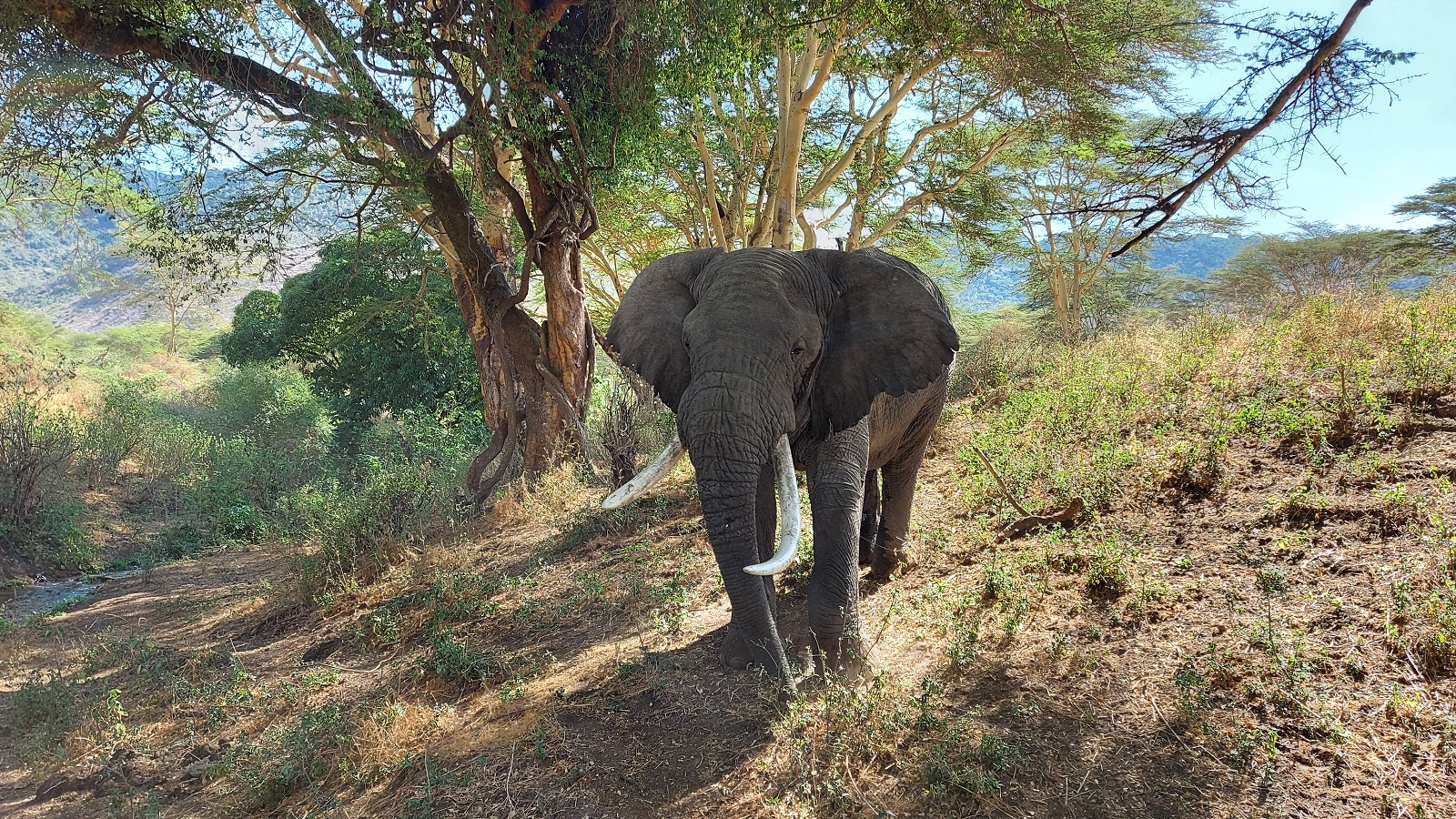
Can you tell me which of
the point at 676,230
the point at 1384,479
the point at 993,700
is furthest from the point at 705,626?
the point at 676,230

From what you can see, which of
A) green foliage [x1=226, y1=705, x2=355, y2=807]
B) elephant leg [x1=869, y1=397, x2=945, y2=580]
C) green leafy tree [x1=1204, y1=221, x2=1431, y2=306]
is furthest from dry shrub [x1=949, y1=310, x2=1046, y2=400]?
green foliage [x1=226, y1=705, x2=355, y2=807]

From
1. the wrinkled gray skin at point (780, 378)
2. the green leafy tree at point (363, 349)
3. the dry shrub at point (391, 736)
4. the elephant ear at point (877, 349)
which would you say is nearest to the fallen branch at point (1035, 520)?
the wrinkled gray skin at point (780, 378)

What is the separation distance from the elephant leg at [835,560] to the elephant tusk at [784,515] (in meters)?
0.27

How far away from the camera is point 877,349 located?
432 centimetres

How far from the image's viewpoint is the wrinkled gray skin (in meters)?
3.76

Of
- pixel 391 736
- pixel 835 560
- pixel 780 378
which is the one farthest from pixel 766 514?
pixel 391 736

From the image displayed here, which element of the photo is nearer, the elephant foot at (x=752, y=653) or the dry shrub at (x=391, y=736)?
the dry shrub at (x=391, y=736)

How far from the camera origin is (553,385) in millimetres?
8898

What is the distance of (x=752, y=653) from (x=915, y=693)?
899 millimetres

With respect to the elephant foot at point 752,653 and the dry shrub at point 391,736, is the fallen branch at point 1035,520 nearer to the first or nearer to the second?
the elephant foot at point 752,653

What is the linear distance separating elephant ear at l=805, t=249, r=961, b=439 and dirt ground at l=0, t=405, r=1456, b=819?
1.47 metres

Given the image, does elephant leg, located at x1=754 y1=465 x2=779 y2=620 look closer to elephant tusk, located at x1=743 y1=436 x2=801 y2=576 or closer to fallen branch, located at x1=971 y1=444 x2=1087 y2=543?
elephant tusk, located at x1=743 y1=436 x2=801 y2=576

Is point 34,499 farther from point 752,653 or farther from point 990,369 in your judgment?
point 990,369

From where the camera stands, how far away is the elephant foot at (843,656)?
4.11 meters
